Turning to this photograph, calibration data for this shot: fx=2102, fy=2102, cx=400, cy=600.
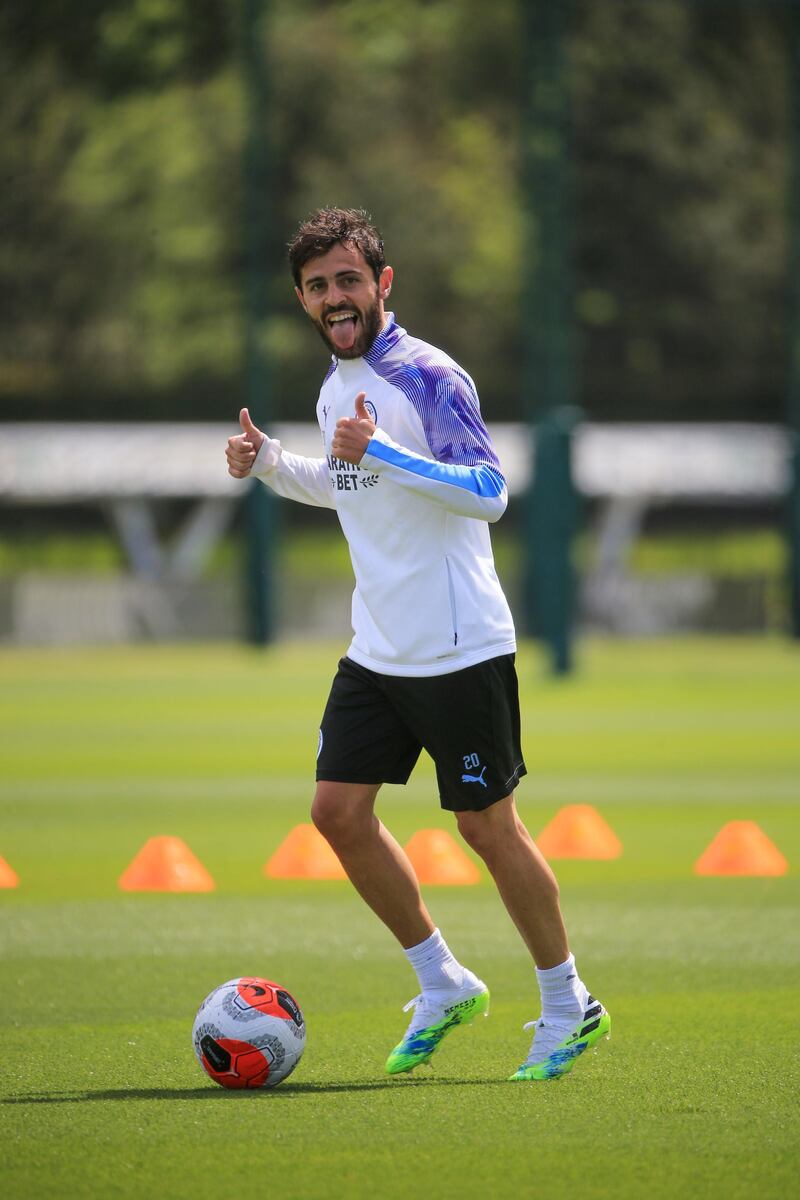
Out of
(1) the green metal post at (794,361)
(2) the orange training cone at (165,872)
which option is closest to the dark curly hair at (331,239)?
(2) the orange training cone at (165,872)

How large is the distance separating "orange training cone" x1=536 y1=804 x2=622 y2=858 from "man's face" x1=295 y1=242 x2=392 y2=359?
4.98 metres

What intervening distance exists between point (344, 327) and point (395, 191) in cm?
4970

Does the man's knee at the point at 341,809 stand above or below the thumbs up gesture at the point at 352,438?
below

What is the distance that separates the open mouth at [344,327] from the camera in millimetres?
5965

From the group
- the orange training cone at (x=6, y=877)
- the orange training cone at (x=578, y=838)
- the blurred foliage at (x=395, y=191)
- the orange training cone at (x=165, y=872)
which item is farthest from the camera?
the blurred foliage at (x=395, y=191)

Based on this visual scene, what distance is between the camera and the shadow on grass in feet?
18.4

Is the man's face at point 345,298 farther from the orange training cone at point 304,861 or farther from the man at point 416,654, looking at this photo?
the orange training cone at point 304,861

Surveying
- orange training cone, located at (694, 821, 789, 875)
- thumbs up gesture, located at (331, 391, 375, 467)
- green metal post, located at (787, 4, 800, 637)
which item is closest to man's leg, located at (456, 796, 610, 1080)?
thumbs up gesture, located at (331, 391, 375, 467)

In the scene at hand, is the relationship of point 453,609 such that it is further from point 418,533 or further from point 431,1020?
point 431,1020

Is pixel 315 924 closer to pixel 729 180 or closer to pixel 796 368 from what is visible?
pixel 796 368

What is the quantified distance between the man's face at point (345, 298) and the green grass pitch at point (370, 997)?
209cm

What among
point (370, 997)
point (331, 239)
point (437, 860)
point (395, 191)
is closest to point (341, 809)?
point (370, 997)

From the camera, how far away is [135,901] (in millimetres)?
9297

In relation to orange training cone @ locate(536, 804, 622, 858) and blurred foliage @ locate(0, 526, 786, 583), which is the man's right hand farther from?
blurred foliage @ locate(0, 526, 786, 583)
